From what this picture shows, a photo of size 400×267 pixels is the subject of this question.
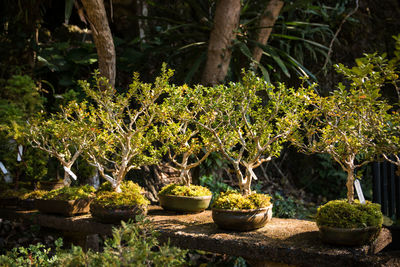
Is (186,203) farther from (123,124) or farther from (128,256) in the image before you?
(128,256)

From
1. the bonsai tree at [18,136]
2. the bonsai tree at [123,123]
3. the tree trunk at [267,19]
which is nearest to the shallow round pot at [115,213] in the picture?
the bonsai tree at [123,123]

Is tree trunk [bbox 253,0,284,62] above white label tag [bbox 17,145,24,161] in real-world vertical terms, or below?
above

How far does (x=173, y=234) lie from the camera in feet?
7.95

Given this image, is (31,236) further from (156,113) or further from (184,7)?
(184,7)

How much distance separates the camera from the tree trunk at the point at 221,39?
Answer: 425 cm

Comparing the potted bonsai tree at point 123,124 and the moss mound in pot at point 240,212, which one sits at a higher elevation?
the potted bonsai tree at point 123,124

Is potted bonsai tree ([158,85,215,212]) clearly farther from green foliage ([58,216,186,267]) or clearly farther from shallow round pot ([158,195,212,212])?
green foliage ([58,216,186,267])

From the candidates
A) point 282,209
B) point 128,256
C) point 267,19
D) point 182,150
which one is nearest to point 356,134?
point 182,150

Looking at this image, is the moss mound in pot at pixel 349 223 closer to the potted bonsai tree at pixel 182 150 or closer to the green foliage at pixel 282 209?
the potted bonsai tree at pixel 182 150

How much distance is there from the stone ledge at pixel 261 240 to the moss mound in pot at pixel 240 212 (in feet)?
0.17

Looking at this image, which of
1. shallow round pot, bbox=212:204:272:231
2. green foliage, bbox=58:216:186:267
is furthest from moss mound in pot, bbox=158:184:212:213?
green foliage, bbox=58:216:186:267

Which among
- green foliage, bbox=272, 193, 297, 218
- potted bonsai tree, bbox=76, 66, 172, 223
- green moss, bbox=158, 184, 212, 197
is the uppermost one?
potted bonsai tree, bbox=76, 66, 172, 223

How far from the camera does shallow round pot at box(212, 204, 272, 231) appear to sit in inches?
94.2

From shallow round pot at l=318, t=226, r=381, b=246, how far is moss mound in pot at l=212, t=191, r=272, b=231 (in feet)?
1.48
